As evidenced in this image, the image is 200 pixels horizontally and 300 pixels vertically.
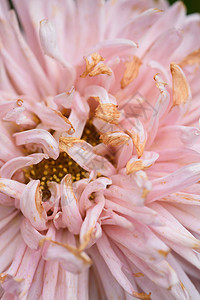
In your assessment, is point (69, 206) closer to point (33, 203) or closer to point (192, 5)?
point (33, 203)

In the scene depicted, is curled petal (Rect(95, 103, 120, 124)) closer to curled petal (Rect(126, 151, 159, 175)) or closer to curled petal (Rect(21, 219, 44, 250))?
curled petal (Rect(126, 151, 159, 175))

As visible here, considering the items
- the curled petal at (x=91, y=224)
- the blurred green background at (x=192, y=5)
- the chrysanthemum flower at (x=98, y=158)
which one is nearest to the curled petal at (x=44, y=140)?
the chrysanthemum flower at (x=98, y=158)

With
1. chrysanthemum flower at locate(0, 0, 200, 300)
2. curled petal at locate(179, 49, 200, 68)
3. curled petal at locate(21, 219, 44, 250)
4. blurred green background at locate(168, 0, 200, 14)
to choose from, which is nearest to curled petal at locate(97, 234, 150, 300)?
chrysanthemum flower at locate(0, 0, 200, 300)

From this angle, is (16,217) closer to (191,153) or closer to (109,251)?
(109,251)

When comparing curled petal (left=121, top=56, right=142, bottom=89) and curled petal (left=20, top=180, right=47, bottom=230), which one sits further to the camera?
curled petal (left=121, top=56, right=142, bottom=89)

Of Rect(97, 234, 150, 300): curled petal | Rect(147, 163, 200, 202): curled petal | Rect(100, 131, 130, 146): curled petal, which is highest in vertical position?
Rect(100, 131, 130, 146): curled petal

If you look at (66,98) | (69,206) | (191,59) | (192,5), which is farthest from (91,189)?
(192,5)

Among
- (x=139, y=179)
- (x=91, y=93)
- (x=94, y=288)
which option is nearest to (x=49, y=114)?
(x=91, y=93)
